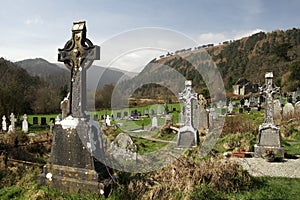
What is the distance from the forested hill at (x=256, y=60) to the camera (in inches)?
1731

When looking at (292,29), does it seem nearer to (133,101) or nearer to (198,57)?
(198,57)

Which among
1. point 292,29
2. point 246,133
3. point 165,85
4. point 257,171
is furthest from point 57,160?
point 292,29

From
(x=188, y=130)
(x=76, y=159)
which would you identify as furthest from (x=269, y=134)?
(x=76, y=159)

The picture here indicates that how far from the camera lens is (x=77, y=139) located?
5.57m

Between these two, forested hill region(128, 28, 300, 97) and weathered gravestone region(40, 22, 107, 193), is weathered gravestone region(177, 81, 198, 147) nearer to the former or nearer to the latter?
weathered gravestone region(40, 22, 107, 193)

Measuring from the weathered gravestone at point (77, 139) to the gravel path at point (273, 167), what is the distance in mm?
4470

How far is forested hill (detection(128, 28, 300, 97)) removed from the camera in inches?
1731

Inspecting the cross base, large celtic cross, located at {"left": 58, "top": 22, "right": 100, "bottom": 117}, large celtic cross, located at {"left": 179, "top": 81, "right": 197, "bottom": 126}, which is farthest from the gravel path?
large celtic cross, located at {"left": 58, "top": 22, "right": 100, "bottom": 117}

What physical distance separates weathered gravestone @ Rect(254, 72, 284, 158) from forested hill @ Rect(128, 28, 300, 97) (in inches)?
1048

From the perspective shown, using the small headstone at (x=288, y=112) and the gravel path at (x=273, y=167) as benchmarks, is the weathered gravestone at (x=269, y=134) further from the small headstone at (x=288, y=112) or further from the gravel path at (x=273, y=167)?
the small headstone at (x=288, y=112)

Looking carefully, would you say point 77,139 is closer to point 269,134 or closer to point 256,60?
point 269,134

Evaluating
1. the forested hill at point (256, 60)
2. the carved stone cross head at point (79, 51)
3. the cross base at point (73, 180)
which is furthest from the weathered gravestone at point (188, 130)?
the forested hill at point (256, 60)

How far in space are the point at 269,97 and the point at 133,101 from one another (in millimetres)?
22842

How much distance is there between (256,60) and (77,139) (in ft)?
227
